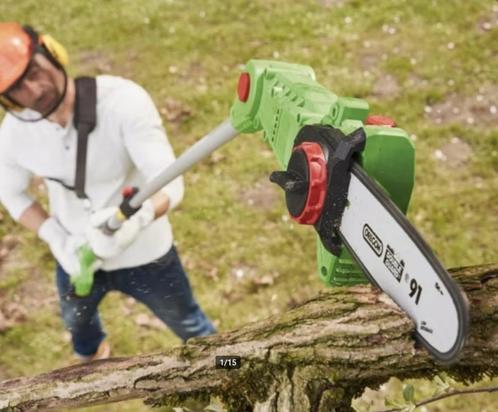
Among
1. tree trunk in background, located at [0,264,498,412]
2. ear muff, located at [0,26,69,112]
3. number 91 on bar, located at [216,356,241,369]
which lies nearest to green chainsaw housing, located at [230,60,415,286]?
tree trunk in background, located at [0,264,498,412]

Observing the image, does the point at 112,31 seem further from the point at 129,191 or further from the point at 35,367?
the point at 129,191

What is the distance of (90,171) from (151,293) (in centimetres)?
77

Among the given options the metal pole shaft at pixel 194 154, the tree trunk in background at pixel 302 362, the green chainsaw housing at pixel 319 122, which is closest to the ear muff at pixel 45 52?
the metal pole shaft at pixel 194 154

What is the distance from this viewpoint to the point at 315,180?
1.42 meters

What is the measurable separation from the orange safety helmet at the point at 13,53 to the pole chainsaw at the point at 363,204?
1486 millimetres

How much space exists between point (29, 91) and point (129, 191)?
0.60m

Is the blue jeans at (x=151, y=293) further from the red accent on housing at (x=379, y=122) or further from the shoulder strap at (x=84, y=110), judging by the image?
the red accent on housing at (x=379, y=122)

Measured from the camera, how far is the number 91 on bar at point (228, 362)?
166 centimetres

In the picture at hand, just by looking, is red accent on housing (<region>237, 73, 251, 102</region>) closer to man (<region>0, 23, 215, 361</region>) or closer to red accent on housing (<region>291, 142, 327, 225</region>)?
red accent on housing (<region>291, 142, 327, 225</region>)

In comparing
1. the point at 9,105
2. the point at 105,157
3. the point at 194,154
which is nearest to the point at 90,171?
the point at 105,157

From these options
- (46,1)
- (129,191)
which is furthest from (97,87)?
(46,1)

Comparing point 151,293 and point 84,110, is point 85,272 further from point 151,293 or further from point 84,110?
point 84,110

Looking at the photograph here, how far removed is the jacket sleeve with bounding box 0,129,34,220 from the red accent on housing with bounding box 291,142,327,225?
84.3 inches

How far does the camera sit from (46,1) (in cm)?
809
